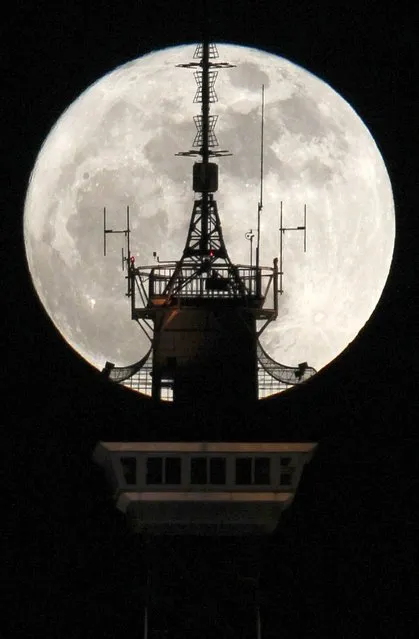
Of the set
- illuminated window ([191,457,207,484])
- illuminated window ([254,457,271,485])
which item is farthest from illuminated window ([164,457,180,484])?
illuminated window ([254,457,271,485])

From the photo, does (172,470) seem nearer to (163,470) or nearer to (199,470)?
(163,470)

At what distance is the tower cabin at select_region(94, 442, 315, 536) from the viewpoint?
92250 mm

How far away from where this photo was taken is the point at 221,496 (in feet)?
303

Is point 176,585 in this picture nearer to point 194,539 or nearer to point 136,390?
point 194,539

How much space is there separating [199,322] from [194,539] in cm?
1140

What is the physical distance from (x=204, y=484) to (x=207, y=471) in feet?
2.62

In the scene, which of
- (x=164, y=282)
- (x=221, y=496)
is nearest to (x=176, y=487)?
(x=221, y=496)

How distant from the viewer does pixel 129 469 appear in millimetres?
93625

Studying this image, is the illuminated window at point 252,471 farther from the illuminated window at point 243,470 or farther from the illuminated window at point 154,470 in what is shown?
the illuminated window at point 154,470

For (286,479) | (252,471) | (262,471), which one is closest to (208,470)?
(252,471)

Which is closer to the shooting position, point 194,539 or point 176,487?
point 176,487

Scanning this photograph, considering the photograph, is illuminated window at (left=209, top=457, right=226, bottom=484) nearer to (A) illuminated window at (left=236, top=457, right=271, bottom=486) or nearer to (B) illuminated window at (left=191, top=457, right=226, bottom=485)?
(B) illuminated window at (left=191, top=457, right=226, bottom=485)

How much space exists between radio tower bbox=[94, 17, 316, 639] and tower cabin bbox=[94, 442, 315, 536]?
4cm

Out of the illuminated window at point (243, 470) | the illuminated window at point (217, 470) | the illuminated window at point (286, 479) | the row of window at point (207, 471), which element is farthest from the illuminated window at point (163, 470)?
the illuminated window at point (286, 479)
